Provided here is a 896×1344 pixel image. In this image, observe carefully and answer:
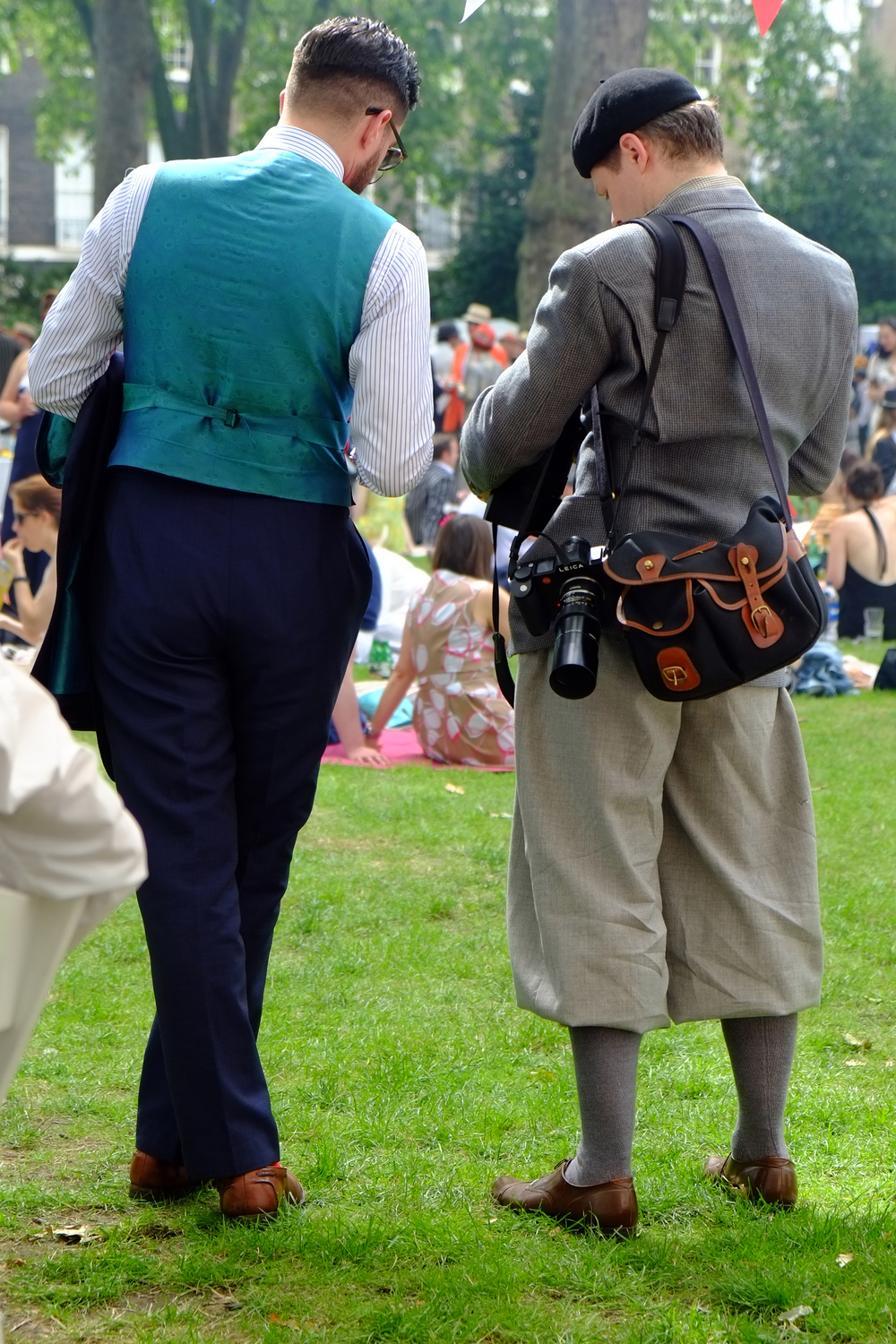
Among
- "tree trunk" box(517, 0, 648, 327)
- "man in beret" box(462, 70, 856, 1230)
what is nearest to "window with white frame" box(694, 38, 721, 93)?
"tree trunk" box(517, 0, 648, 327)

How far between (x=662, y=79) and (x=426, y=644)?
5290 millimetres

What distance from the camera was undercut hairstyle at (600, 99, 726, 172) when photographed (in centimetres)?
280

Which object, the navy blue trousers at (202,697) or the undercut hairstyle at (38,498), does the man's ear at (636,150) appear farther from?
the undercut hairstyle at (38,498)

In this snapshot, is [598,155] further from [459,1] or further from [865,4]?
[865,4]

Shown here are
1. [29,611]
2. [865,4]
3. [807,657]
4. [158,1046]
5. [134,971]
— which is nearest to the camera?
[158,1046]

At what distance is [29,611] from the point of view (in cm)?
796

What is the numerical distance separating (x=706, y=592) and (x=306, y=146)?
1.14m

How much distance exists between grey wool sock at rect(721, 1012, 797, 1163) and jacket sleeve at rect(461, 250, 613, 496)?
1149 mm

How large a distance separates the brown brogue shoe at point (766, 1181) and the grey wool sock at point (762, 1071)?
0.02 meters

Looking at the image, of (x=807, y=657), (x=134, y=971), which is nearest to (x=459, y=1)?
(x=807, y=657)

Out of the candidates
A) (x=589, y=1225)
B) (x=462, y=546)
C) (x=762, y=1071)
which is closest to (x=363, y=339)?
(x=762, y=1071)

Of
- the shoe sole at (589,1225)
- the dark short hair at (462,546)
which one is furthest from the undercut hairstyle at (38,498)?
the shoe sole at (589,1225)

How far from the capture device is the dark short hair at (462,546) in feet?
25.9

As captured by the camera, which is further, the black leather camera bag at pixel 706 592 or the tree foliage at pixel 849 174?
the tree foliage at pixel 849 174
